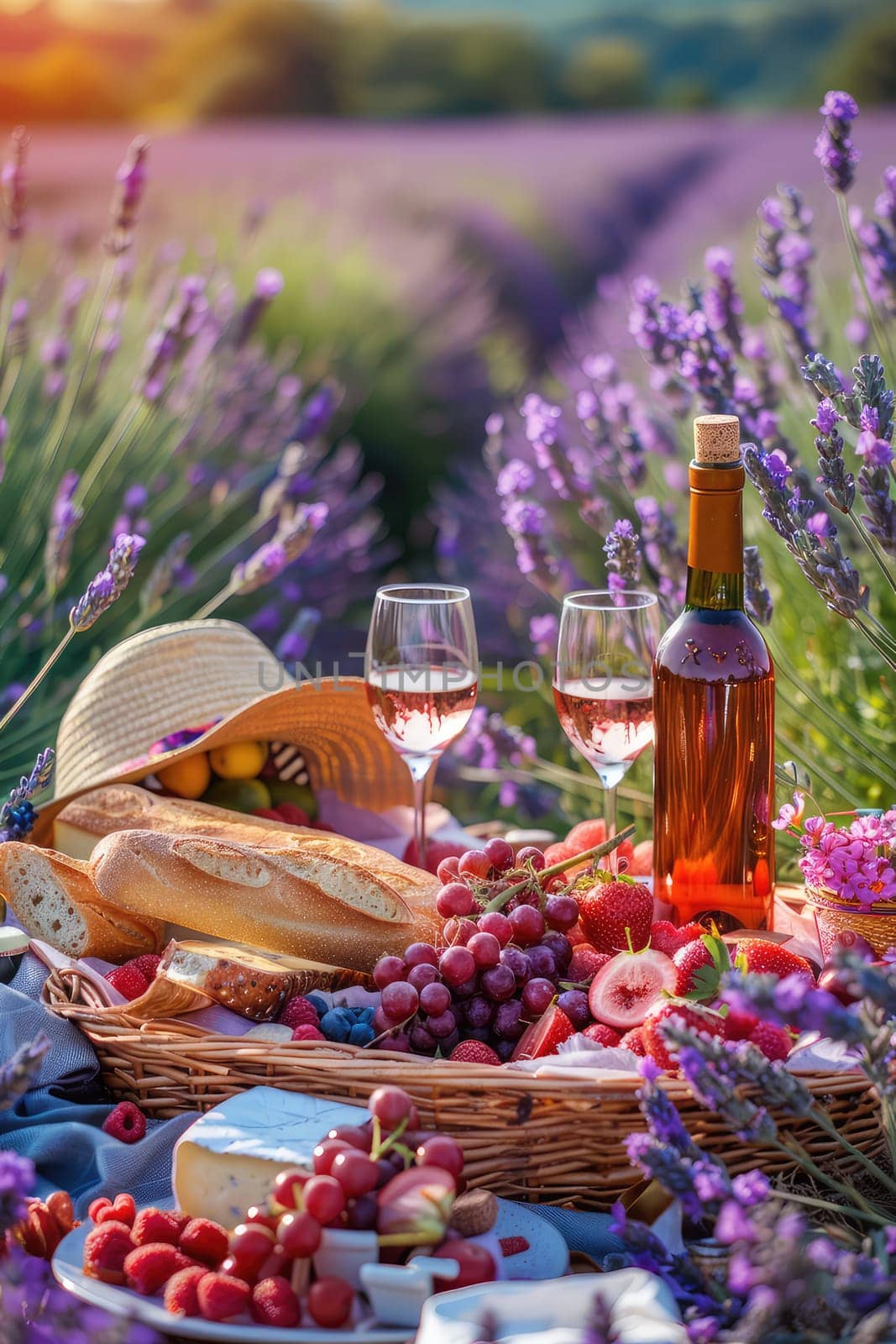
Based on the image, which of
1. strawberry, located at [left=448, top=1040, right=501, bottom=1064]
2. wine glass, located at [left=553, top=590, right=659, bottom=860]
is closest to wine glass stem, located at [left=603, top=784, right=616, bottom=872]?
wine glass, located at [left=553, top=590, right=659, bottom=860]

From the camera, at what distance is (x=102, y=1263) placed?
1142mm

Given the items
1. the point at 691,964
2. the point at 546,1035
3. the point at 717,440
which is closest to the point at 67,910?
the point at 546,1035

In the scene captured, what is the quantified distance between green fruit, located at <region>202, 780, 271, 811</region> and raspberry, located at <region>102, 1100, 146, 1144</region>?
0.60 meters

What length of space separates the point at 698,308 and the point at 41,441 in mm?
1511

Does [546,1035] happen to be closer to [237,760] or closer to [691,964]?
[691,964]

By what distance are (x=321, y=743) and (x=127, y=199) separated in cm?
98

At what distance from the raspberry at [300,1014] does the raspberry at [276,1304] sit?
35 centimetres

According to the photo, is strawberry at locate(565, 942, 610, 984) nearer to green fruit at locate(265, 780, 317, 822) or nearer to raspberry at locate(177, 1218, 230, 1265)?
raspberry at locate(177, 1218, 230, 1265)

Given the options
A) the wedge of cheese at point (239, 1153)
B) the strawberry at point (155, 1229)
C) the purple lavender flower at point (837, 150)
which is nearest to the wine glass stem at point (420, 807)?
the wedge of cheese at point (239, 1153)

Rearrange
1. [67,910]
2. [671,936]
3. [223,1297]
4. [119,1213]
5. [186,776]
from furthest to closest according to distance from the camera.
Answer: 1. [186,776]
2. [67,910]
3. [671,936]
4. [119,1213]
5. [223,1297]

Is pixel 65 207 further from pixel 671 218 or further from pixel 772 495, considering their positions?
pixel 772 495

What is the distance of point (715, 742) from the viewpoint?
4.90 ft

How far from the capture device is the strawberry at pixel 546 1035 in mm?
1360

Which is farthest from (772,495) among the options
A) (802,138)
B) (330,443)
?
(802,138)
